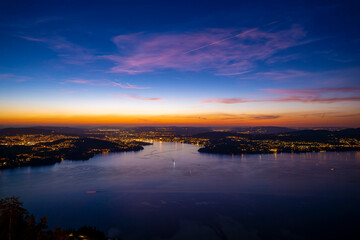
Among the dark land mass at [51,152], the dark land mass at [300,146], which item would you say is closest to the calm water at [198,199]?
the dark land mass at [51,152]

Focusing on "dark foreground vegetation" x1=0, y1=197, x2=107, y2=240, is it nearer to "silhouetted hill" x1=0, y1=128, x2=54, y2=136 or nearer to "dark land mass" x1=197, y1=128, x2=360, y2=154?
"dark land mass" x1=197, y1=128, x2=360, y2=154

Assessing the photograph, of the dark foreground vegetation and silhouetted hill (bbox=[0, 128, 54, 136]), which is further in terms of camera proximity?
silhouetted hill (bbox=[0, 128, 54, 136])

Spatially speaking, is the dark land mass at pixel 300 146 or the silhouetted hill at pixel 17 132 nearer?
the dark land mass at pixel 300 146

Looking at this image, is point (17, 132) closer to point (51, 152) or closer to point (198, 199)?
point (51, 152)

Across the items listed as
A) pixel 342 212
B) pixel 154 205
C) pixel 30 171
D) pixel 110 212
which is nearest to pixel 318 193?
pixel 342 212

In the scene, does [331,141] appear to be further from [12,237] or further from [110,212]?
[12,237]

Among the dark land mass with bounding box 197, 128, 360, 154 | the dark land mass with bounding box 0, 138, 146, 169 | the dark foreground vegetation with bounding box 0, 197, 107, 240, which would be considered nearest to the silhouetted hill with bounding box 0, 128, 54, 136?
the dark land mass with bounding box 0, 138, 146, 169

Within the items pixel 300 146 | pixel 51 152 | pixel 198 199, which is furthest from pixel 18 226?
pixel 300 146

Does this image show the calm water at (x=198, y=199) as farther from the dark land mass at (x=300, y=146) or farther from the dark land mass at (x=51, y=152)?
the dark land mass at (x=300, y=146)
